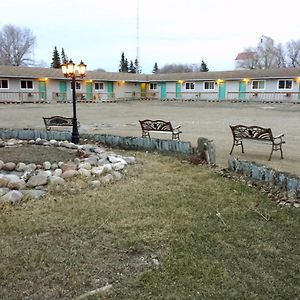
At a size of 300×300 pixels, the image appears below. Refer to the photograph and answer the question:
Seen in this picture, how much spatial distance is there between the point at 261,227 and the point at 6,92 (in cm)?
3249

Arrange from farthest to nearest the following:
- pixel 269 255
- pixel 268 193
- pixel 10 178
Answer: pixel 10 178
pixel 268 193
pixel 269 255

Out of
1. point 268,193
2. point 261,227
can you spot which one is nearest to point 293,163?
point 268,193

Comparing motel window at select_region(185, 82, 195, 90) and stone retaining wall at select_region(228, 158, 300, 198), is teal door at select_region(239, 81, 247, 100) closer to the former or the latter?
motel window at select_region(185, 82, 195, 90)

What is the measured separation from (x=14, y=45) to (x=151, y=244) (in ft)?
229

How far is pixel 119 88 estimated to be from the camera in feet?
140

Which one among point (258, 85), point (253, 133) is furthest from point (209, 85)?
point (253, 133)

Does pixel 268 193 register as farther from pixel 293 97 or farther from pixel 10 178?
pixel 293 97

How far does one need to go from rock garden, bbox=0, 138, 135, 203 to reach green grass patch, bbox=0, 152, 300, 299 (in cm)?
32

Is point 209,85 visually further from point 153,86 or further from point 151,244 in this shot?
point 151,244

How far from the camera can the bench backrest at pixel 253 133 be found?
8.43m

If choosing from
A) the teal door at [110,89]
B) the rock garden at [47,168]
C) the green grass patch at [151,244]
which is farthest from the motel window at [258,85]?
the green grass patch at [151,244]

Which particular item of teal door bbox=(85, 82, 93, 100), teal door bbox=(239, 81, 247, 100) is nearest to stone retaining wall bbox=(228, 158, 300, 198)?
teal door bbox=(239, 81, 247, 100)

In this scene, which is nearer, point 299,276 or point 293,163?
point 299,276

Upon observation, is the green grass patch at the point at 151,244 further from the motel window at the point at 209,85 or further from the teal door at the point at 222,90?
the motel window at the point at 209,85
